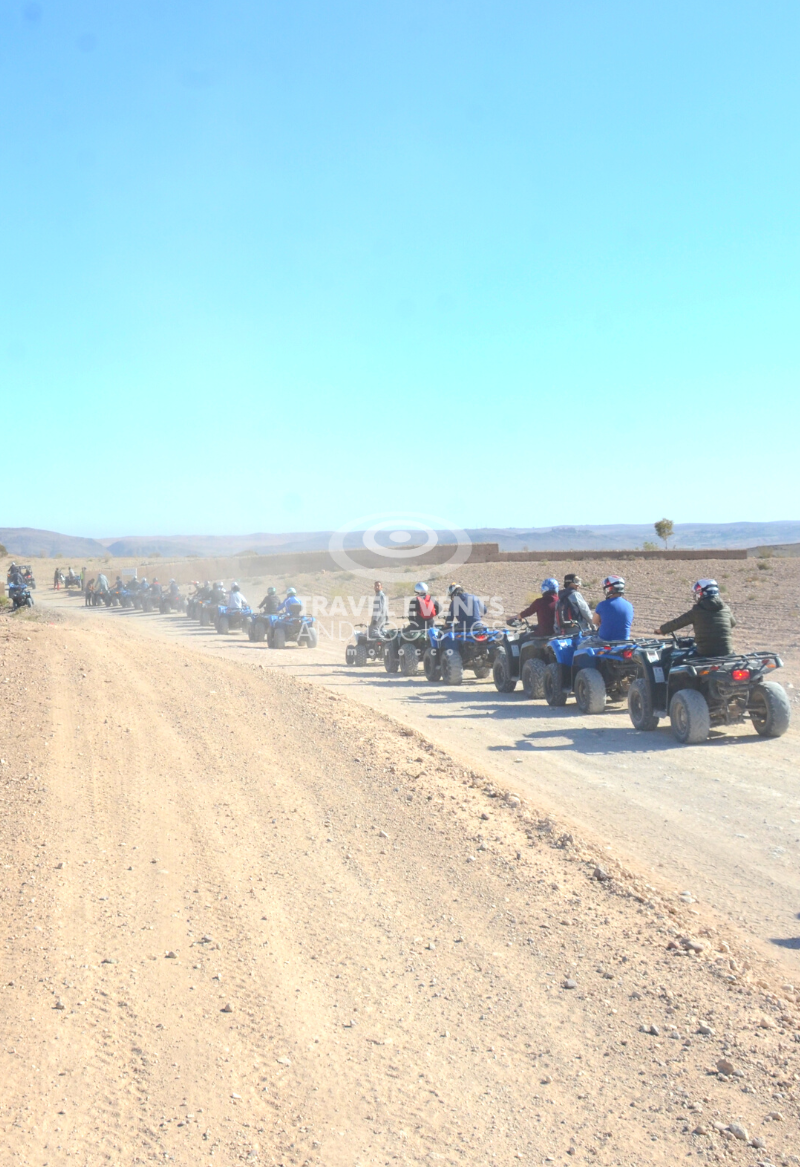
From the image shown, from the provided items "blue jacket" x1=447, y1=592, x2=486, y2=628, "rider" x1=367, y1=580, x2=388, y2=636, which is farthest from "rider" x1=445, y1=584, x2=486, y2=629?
"rider" x1=367, y1=580, x2=388, y2=636

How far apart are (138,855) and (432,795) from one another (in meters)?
2.60

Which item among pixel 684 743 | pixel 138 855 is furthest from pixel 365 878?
pixel 684 743

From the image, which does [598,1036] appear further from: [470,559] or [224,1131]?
[470,559]

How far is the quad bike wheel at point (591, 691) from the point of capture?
1191 centimetres

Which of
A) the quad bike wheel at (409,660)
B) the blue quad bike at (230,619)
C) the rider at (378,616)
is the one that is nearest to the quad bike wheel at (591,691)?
the quad bike wheel at (409,660)

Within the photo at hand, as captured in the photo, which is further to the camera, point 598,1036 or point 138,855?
point 138,855

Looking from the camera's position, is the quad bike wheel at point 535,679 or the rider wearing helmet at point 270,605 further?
the rider wearing helmet at point 270,605

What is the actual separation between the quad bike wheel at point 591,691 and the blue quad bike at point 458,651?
3464 mm

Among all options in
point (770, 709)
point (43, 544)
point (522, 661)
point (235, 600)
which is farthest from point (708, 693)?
point (43, 544)

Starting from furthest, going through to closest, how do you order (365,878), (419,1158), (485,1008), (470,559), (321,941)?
(470,559), (365,878), (321,941), (485,1008), (419,1158)

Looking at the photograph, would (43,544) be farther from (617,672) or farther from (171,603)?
(617,672)

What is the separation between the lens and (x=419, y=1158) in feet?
10.2

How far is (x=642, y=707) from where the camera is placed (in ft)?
34.8

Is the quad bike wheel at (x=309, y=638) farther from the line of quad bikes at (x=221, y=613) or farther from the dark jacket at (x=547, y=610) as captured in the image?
the dark jacket at (x=547, y=610)
